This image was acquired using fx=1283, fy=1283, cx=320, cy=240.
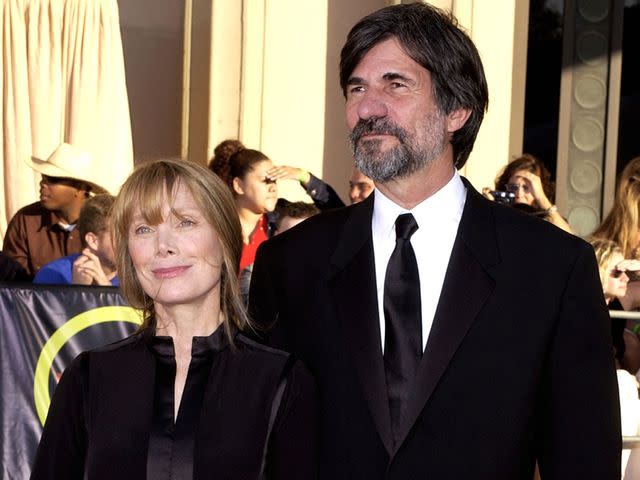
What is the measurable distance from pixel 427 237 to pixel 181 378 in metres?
0.64

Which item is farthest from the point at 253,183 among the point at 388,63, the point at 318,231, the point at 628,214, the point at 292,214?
the point at 388,63

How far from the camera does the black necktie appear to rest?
2783 mm

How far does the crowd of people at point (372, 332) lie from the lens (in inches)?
109

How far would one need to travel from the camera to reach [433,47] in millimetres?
3002

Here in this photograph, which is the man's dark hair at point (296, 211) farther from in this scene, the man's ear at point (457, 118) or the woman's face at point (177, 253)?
the woman's face at point (177, 253)

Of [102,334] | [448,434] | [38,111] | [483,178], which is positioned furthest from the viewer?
[38,111]

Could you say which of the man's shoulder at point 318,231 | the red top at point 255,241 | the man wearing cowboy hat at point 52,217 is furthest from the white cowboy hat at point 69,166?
the man's shoulder at point 318,231

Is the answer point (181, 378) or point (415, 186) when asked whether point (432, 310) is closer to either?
point (415, 186)

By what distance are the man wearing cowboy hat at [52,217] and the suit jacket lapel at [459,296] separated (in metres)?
3.95

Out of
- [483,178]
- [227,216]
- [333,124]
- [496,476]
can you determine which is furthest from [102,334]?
[333,124]

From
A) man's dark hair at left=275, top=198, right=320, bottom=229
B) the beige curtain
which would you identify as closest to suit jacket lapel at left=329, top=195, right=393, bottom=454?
man's dark hair at left=275, top=198, right=320, bottom=229

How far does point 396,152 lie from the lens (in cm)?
291

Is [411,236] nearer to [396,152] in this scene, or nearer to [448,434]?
[396,152]

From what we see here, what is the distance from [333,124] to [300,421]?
5348 mm
